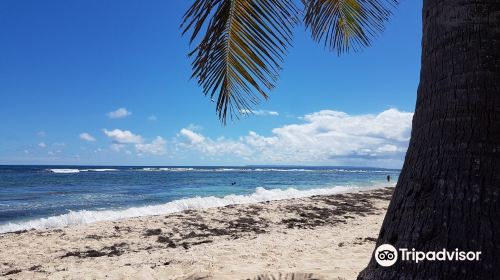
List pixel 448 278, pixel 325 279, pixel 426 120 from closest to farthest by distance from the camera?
pixel 448 278 < pixel 426 120 < pixel 325 279

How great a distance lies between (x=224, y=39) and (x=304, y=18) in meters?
1.03

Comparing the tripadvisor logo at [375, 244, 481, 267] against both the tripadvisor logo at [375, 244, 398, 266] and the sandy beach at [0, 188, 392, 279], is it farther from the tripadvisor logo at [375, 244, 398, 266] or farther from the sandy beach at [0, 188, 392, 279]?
the sandy beach at [0, 188, 392, 279]

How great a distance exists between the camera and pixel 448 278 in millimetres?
→ 1298

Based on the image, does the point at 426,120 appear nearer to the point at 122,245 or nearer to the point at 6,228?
the point at 122,245

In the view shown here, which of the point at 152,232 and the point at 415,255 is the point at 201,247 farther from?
the point at 415,255

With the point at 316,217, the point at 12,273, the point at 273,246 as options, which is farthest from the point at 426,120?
the point at 316,217

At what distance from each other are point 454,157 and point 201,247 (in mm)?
6741

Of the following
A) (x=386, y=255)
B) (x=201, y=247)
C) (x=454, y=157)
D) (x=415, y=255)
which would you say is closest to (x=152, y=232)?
(x=201, y=247)

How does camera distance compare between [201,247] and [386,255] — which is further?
[201,247]

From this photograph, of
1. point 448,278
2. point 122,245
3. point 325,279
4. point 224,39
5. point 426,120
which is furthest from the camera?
point 122,245

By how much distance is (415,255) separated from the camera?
1.38 meters

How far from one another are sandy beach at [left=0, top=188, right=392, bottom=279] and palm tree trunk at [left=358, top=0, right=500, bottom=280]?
2.94 m

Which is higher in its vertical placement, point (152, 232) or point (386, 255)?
point (386, 255)

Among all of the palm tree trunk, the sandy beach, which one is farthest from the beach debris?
the palm tree trunk
